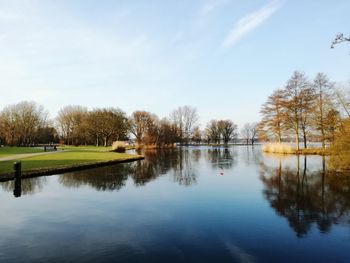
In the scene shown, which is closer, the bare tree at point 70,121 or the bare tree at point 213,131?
the bare tree at point 70,121

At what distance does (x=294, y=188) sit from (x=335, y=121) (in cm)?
1467

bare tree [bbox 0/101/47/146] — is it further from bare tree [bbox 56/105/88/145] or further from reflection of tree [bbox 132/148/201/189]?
reflection of tree [bbox 132/148/201/189]

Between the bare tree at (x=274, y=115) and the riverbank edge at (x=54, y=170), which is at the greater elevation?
the bare tree at (x=274, y=115)

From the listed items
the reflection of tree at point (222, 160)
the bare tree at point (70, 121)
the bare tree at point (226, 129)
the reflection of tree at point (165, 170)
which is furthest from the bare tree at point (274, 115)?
the bare tree at point (226, 129)

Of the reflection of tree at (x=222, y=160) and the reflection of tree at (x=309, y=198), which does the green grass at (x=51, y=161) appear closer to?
the reflection of tree at (x=222, y=160)

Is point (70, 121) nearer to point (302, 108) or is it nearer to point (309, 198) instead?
point (302, 108)

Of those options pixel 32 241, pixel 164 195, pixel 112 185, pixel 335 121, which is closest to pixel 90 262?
pixel 32 241

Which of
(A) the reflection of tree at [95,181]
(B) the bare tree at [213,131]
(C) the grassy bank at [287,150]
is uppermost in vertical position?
(B) the bare tree at [213,131]

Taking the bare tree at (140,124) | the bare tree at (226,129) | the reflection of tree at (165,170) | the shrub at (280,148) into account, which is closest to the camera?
the reflection of tree at (165,170)

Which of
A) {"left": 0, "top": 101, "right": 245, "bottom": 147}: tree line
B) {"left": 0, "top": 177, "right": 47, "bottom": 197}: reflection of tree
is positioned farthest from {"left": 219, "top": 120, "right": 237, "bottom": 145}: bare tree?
{"left": 0, "top": 177, "right": 47, "bottom": 197}: reflection of tree

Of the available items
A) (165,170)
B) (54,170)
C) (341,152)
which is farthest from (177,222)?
(341,152)

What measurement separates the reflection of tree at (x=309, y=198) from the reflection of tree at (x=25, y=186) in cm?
1090

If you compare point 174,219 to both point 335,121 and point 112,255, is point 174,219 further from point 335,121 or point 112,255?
point 335,121

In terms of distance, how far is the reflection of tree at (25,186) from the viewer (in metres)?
12.7
